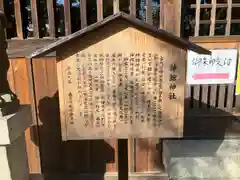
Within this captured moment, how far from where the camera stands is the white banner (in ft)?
14.6

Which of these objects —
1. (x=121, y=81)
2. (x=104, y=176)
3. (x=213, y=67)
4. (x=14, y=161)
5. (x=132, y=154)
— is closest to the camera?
(x=121, y=81)

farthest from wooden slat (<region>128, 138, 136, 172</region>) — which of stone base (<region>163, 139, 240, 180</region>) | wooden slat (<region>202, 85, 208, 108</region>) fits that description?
wooden slat (<region>202, 85, 208, 108</region>)

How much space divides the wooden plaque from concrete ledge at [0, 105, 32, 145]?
68cm

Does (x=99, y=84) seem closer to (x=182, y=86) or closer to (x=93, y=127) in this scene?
(x=93, y=127)

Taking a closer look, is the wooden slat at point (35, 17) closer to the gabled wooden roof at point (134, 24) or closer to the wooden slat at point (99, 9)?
the wooden slat at point (99, 9)

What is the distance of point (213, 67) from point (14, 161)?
3.13 metres

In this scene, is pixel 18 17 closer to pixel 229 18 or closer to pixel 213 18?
pixel 213 18

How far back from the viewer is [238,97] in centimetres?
466

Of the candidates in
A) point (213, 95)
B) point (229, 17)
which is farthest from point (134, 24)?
point (213, 95)

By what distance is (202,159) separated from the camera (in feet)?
13.6

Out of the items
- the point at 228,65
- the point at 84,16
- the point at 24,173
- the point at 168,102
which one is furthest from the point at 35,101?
the point at 228,65

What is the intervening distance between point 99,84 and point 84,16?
1858mm

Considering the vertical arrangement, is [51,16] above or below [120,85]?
above

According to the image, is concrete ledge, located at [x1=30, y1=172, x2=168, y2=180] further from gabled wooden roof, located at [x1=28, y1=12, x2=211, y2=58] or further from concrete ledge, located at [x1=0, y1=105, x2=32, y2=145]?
gabled wooden roof, located at [x1=28, y1=12, x2=211, y2=58]
